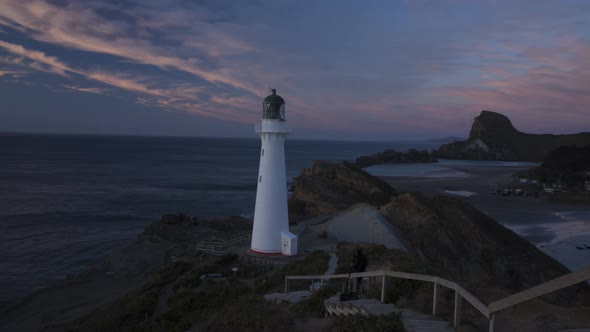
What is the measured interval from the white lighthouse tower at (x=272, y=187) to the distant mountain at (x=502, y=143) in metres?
136

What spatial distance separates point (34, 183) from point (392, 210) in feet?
170

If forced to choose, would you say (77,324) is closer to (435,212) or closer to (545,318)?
(545,318)

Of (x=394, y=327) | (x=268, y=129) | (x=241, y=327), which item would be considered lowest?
(x=241, y=327)

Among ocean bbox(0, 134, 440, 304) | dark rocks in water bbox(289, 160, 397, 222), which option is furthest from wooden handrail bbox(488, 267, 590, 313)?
dark rocks in water bbox(289, 160, 397, 222)

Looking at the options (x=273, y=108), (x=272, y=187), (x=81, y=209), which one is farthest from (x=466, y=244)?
(x=81, y=209)

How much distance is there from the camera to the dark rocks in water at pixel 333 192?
125ft

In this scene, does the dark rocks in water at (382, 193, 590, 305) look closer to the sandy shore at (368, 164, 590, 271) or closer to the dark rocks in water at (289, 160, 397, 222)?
the sandy shore at (368, 164, 590, 271)

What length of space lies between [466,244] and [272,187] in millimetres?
10256

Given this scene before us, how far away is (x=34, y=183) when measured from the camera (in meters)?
55.0

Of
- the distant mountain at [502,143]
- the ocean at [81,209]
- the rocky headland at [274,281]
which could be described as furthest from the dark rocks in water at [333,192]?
the distant mountain at [502,143]

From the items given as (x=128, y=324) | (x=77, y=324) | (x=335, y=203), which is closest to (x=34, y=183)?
(x=335, y=203)

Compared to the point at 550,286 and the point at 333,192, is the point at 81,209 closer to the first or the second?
the point at 333,192

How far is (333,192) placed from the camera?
41781mm

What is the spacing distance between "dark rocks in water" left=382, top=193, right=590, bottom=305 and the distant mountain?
128797 mm
